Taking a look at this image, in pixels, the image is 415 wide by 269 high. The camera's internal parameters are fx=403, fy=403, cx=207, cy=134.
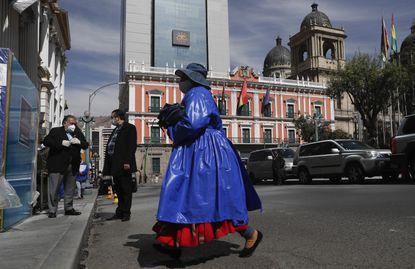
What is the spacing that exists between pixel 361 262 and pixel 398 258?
0.33 m

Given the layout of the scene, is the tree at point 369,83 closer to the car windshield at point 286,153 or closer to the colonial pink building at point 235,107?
the car windshield at point 286,153

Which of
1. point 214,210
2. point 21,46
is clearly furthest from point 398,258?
point 21,46

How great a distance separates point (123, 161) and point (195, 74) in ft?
9.88

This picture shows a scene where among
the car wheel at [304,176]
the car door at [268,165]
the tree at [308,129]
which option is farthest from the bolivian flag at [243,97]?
the car wheel at [304,176]

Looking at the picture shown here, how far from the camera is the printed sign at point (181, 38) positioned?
67062mm

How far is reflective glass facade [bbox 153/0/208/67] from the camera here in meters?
66.6

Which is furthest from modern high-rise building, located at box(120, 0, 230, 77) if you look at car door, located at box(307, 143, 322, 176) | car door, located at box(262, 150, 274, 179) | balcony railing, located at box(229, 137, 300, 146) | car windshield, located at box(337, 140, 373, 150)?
car windshield, located at box(337, 140, 373, 150)

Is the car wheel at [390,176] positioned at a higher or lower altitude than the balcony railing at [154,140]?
lower

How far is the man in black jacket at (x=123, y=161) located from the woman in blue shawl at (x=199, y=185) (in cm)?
300

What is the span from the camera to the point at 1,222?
188 inches

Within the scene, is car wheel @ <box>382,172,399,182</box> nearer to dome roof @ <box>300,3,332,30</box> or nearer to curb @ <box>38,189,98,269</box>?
curb @ <box>38,189,98,269</box>

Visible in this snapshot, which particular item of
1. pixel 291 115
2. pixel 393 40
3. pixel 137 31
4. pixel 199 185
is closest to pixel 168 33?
pixel 137 31

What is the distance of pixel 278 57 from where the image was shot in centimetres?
8562

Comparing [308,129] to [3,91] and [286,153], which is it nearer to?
[286,153]
